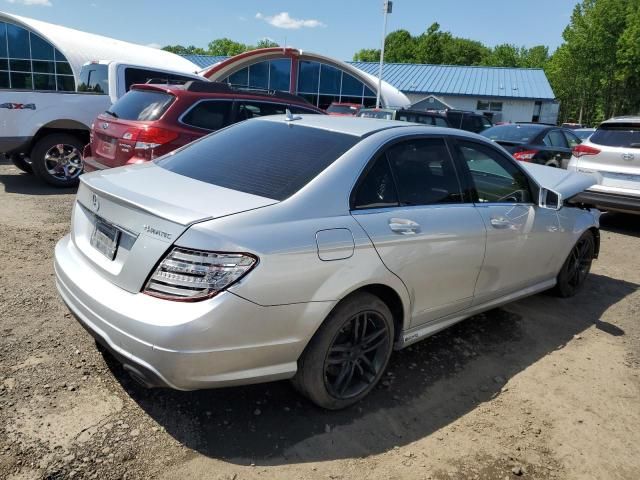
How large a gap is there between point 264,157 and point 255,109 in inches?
179

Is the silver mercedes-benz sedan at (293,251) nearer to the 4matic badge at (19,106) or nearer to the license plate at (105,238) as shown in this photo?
the license plate at (105,238)

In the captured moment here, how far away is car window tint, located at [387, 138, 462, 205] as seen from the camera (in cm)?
322

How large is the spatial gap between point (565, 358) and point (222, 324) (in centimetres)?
286

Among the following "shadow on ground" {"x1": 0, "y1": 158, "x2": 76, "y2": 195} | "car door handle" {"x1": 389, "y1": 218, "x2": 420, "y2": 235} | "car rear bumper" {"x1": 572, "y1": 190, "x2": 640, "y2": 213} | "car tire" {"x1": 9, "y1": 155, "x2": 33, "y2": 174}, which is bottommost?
"shadow on ground" {"x1": 0, "y1": 158, "x2": 76, "y2": 195}

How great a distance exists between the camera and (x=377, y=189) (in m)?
3.03

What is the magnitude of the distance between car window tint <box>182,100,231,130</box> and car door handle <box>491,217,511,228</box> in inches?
168

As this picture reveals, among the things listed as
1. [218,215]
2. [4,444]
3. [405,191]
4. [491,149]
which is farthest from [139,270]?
[491,149]

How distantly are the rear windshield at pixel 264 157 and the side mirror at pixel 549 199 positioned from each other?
1904 mm

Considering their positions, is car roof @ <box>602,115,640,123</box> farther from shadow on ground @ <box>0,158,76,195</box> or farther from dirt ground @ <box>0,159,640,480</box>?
shadow on ground @ <box>0,158,76,195</box>

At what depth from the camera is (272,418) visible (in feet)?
9.53

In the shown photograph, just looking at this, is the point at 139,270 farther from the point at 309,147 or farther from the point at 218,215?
the point at 309,147

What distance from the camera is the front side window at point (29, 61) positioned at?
31.5 meters

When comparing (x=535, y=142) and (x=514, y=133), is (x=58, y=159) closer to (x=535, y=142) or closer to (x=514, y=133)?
(x=514, y=133)

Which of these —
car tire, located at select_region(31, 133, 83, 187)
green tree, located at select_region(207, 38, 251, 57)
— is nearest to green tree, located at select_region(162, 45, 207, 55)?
green tree, located at select_region(207, 38, 251, 57)
